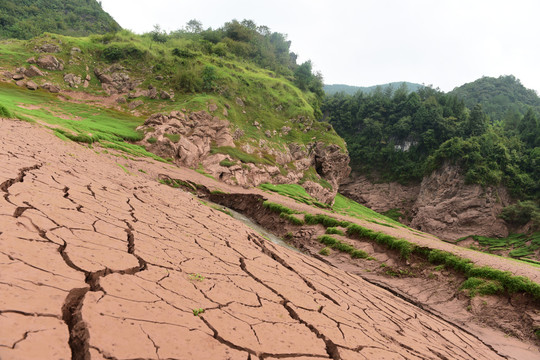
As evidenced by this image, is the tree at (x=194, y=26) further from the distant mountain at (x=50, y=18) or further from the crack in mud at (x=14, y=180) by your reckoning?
the crack in mud at (x=14, y=180)

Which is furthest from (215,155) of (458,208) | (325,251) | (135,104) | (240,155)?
(458,208)

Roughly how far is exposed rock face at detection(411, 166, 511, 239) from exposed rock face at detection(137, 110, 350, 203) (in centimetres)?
2156

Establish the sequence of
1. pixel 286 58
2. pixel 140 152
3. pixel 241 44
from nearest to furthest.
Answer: pixel 140 152 → pixel 241 44 → pixel 286 58

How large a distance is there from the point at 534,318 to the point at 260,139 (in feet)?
86.5

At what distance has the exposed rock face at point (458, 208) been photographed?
38.3m

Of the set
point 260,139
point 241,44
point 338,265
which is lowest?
point 338,265

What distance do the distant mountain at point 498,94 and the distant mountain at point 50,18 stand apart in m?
100

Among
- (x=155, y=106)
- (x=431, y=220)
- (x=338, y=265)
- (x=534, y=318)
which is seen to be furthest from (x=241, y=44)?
(x=534, y=318)

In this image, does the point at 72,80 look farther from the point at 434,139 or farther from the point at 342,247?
the point at 434,139

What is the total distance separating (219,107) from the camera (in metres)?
29.0

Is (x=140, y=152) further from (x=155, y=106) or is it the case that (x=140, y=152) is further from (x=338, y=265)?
(x=338, y=265)

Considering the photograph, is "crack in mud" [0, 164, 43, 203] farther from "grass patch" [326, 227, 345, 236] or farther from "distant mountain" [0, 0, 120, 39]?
"distant mountain" [0, 0, 120, 39]

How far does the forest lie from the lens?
40375 mm

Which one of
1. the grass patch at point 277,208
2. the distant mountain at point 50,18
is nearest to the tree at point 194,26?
the distant mountain at point 50,18
